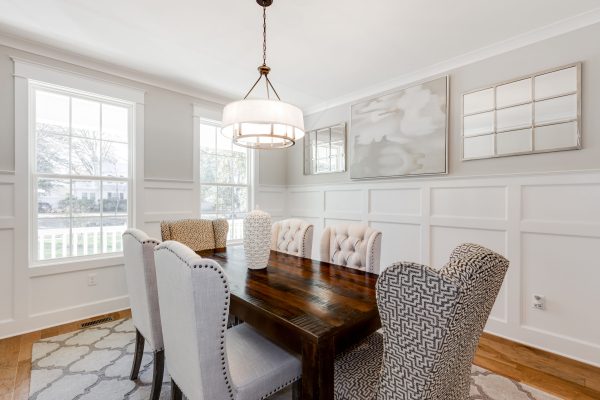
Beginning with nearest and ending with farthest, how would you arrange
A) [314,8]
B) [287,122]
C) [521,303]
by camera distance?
[287,122] < [314,8] < [521,303]

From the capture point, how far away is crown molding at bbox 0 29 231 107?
7.75ft

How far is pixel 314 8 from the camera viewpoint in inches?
77.4

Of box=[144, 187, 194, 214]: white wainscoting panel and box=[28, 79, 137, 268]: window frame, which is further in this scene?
box=[144, 187, 194, 214]: white wainscoting panel

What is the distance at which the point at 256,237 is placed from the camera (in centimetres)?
185

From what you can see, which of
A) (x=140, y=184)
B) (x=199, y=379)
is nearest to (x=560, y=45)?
(x=199, y=379)

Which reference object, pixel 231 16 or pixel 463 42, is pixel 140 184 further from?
pixel 463 42

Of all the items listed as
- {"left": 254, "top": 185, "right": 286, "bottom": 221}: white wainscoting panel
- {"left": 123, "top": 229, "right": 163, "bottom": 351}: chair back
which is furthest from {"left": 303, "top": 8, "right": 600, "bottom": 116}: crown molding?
{"left": 123, "top": 229, "right": 163, "bottom": 351}: chair back

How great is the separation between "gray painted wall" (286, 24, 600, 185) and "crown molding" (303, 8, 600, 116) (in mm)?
38

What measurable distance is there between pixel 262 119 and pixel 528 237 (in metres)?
2.35

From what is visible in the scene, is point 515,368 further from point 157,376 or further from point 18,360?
point 18,360

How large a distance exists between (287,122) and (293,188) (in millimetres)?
2715

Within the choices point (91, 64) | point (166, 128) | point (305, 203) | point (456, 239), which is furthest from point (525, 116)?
point (91, 64)

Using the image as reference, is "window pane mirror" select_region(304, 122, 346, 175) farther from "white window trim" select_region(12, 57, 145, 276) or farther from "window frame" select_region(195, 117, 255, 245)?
"white window trim" select_region(12, 57, 145, 276)

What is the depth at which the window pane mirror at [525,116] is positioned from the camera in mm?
2078
